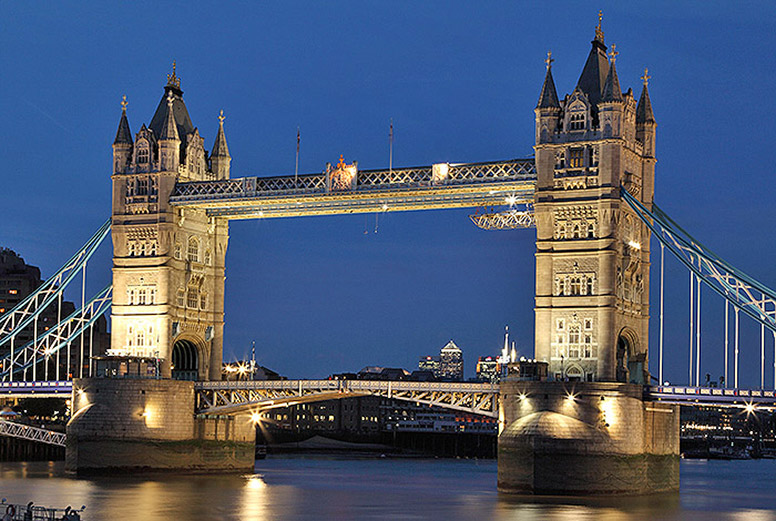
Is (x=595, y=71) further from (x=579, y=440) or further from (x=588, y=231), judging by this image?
(x=579, y=440)

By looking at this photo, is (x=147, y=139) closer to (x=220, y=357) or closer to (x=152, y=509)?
(x=220, y=357)

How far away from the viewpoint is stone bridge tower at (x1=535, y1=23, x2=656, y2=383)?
247ft

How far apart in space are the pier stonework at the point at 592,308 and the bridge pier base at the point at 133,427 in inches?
850

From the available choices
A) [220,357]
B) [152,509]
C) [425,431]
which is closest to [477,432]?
[425,431]

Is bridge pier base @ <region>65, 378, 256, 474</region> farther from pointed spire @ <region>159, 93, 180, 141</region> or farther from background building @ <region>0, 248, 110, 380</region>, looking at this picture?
background building @ <region>0, 248, 110, 380</region>

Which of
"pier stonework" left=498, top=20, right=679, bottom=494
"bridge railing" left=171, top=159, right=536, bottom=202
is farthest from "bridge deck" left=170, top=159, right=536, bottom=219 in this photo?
"pier stonework" left=498, top=20, right=679, bottom=494

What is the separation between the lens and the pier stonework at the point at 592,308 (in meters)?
71.9

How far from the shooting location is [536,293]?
77.5 m

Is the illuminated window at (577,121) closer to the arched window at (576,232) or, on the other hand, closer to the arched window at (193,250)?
the arched window at (576,232)

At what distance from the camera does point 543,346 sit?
3012 inches

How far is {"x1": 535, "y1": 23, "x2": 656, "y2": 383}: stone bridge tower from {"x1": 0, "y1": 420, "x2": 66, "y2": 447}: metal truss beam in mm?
38276

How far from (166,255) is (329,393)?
1430 centimetres

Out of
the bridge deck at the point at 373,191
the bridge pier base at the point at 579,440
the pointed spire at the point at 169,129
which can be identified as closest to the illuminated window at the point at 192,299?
the bridge deck at the point at 373,191

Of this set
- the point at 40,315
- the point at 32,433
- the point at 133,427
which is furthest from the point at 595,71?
the point at 40,315
